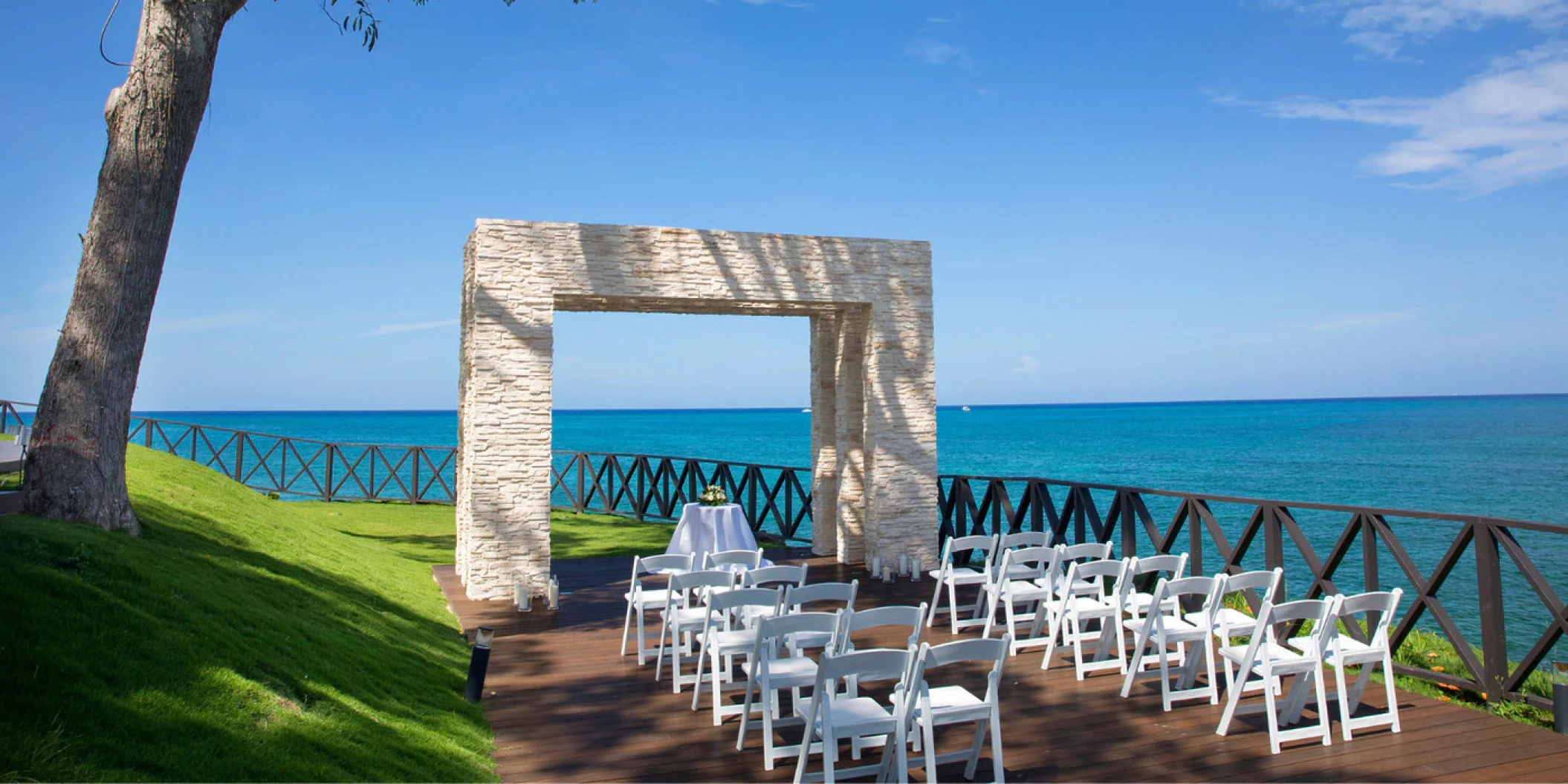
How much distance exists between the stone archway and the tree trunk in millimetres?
2654

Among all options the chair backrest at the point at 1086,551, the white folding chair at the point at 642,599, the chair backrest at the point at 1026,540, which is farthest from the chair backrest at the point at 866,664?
the chair backrest at the point at 1026,540

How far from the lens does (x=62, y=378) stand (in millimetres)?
4914

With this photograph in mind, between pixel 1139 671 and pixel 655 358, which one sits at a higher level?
pixel 655 358

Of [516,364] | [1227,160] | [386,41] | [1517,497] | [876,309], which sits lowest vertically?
[1517,497]

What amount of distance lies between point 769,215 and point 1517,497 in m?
29.6

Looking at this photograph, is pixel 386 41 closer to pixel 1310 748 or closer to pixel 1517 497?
pixel 1310 748

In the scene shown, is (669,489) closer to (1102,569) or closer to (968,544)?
(968,544)

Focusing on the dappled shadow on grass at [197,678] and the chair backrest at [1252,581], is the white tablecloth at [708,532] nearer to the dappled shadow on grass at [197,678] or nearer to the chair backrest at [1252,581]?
the dappled shadow on grass at [197,678]

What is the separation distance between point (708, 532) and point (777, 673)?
4374mm

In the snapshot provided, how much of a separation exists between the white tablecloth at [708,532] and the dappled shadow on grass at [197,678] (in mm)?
3218

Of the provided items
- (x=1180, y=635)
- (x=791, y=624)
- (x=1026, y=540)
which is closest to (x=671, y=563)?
Answer: (x=1026, y=540)

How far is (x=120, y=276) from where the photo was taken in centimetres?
501

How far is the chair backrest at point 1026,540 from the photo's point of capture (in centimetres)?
700

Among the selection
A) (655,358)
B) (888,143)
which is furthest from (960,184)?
(655,358)
